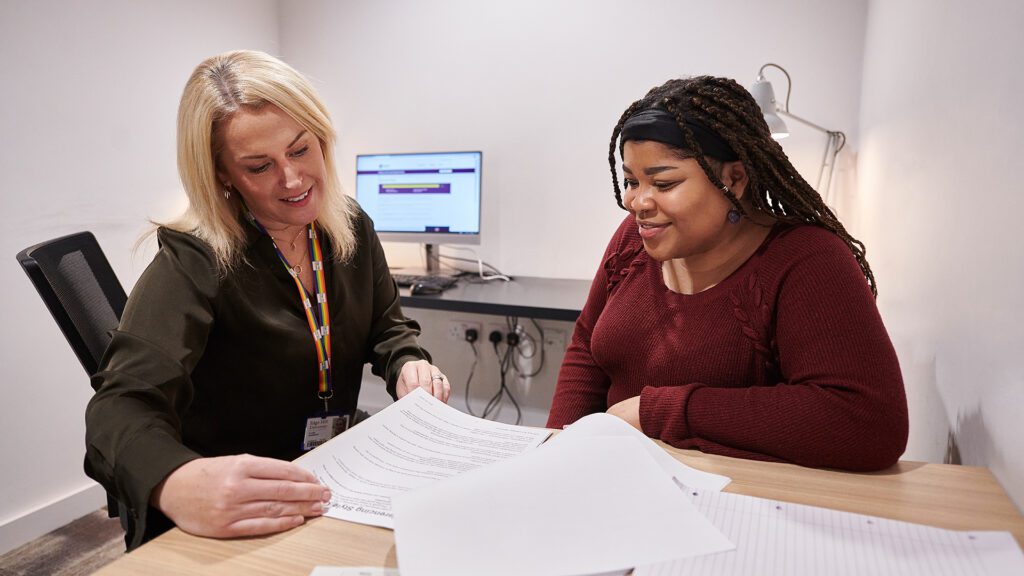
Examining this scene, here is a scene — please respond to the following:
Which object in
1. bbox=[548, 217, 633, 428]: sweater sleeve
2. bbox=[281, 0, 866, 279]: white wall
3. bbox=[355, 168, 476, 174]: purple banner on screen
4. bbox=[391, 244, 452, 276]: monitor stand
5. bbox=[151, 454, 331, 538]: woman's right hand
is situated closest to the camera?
bbox=[151, 454, 331, 538]: woman's right hand

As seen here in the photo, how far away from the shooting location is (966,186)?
90 cm

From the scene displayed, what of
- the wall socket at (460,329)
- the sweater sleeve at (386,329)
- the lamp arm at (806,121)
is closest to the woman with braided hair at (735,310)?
the sweater sleeve at (386,329)

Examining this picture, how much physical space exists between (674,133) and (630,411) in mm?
457

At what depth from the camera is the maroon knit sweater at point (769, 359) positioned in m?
0.83

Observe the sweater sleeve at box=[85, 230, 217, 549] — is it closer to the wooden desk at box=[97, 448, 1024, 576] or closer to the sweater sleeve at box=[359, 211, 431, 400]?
the wooden desk at box=[97, 448, 1024, 576]

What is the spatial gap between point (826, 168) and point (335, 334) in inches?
80.2

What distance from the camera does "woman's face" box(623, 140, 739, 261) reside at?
3.39ft

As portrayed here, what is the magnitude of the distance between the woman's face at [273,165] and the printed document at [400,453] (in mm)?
456

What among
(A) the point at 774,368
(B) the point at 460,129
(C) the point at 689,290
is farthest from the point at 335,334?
(B) the point at 460,129

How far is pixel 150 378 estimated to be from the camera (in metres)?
0.91

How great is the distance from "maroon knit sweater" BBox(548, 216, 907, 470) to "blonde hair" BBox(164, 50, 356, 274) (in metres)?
0.69

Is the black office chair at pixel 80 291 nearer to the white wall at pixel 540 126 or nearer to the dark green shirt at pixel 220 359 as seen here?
the dark green shirt at pixel 220 359

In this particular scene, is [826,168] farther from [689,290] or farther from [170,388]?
[170,388]

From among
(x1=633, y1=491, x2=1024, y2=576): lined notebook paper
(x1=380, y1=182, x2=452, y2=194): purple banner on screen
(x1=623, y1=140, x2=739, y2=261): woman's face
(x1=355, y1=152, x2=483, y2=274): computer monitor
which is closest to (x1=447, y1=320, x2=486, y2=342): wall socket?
(x1=355, y1=152, x2=483, y2=274): computer monitor
